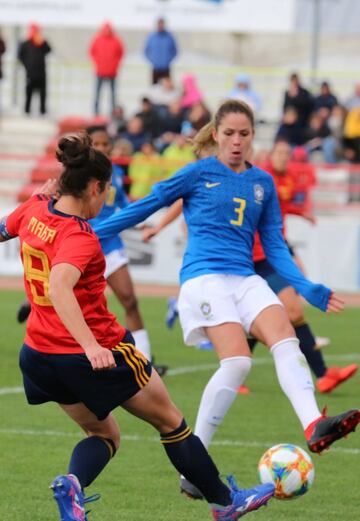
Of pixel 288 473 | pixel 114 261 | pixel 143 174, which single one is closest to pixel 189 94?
pixel 143 174

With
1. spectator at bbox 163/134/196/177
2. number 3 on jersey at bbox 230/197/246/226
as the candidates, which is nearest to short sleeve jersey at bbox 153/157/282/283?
number 3 on jersey at bbox 230/197/246/226

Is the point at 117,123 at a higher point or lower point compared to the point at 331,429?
lower

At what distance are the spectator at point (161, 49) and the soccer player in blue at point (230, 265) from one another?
18551 millimetres

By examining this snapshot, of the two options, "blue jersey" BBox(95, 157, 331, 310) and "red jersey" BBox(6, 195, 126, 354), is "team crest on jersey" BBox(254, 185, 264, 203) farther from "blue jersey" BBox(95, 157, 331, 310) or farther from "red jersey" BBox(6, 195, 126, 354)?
"red jersey" BBox(6, 195, 126, 354)

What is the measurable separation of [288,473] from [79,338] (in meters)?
1.63

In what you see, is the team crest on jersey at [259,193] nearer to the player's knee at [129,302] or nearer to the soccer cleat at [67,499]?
the soccer cleat at [67,499]

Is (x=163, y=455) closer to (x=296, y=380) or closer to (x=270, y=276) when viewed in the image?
(x=296, y=380)

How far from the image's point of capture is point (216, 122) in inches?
293

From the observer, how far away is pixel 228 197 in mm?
7273

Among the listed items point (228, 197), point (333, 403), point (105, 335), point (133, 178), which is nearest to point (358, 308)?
point (133, 178)

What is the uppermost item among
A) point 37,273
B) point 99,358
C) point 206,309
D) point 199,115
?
point 37,273

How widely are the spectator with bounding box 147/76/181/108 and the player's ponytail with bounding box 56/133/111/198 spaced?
19306mm

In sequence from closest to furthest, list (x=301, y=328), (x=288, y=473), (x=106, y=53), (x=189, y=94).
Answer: (x=288, y=473) < (x=301, y=328) < (x=189, y=94) < (x=106, y=53)

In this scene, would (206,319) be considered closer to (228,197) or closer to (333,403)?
(228,197)
